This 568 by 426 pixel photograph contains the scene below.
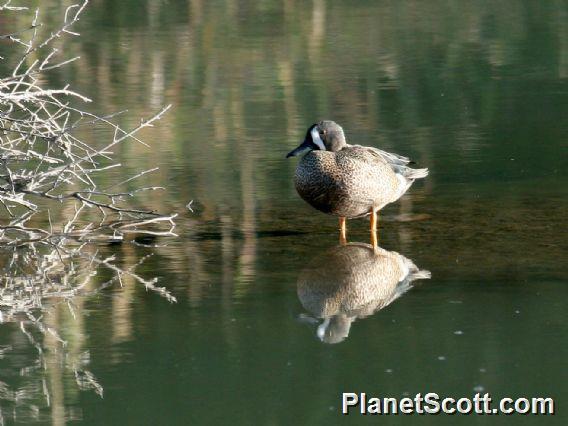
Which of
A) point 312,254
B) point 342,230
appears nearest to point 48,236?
point 312,254

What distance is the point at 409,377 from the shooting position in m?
6.51

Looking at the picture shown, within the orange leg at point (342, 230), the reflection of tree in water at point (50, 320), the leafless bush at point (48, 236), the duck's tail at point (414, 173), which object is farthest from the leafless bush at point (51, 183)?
the duck's tail at point (414, 173)

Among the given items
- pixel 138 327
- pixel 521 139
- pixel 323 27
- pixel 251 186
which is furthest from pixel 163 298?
pixel 323 27

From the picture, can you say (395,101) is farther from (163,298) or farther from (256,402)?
(256,402)

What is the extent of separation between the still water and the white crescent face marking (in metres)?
0.53

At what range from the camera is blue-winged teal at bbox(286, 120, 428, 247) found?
9508 mm

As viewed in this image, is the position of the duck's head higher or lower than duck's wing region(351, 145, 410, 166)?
higher

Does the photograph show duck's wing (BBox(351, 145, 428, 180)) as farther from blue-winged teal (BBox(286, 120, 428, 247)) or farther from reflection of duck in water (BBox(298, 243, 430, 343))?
reflection of duck in water (BBox(298, 243, 430, 343))

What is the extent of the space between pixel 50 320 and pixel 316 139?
2855 millimetres

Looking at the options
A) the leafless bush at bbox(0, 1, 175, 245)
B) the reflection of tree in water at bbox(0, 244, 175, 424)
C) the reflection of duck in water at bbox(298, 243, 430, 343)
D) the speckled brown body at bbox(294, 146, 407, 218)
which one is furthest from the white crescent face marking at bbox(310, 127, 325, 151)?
the reflection of tree in water at bbox(0, 244, 175, 424)

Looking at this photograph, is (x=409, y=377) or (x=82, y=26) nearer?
(x=409, y=377)

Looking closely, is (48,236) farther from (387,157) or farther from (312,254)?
(387,157)

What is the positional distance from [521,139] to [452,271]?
4.76 metres

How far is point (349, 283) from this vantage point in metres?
8.23
